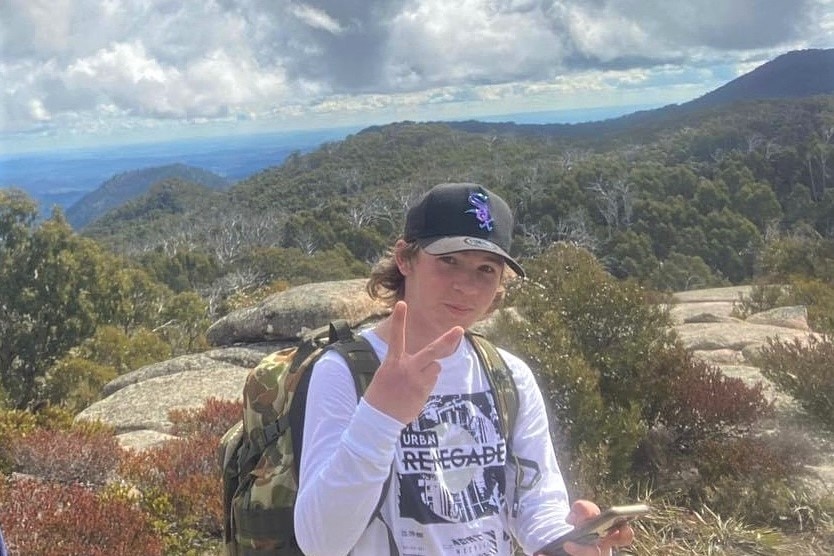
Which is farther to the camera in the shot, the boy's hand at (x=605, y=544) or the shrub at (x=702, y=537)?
the shrub at (x=702, y=537)

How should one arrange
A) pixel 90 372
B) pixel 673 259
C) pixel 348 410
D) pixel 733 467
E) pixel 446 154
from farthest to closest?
pixel 446 154
pixel 673 259
pixel 90 372
pixel 733 467
pixel 348 410

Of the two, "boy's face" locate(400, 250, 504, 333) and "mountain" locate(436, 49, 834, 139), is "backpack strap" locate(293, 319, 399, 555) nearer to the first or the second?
"boy's face" locate(400, 250, 504, 333)

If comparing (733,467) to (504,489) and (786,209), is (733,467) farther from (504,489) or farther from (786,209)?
(786,209)

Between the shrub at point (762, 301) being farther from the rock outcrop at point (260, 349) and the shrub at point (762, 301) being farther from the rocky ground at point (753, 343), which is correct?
the rock outcrop at point (260, 349)

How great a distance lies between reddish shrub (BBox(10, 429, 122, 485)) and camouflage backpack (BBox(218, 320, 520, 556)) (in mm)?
3654

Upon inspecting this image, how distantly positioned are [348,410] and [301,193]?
88763mm

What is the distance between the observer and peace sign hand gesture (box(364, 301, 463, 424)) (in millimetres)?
1271

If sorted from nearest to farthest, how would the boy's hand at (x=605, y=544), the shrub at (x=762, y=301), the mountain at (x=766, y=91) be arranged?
the boy's hand at (x=605, y=544) → the shrub at (x=762, y=301) → the mountain at (x=766, y=91)

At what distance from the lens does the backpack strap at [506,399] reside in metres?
1.63

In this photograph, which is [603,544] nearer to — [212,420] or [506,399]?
[506,399]

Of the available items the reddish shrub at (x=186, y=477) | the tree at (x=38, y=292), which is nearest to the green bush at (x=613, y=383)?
the reddish shrub at (x=186, y=477)

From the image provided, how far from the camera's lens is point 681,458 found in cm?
546

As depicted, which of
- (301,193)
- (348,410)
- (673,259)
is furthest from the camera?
(301,193)

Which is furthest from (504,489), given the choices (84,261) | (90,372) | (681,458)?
(84,261)
